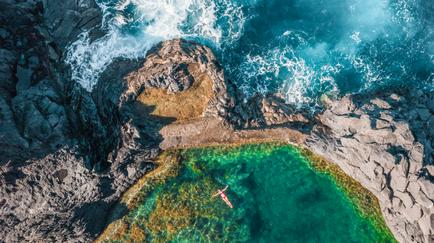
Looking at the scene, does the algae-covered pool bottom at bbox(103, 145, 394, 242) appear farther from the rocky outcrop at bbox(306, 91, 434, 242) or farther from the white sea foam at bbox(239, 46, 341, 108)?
the white sea foam at bbox(239, 46, 341, 108)

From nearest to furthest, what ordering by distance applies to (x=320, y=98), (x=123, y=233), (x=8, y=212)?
(x=8, y=212)
(x=123, y=233)
(x=320, y=98)

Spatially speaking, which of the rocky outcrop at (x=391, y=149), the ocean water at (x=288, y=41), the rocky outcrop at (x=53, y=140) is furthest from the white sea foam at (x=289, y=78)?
the rocky outcrop at (x=53, y=140)

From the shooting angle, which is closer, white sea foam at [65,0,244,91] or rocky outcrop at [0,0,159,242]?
rocky outcrop at [0,0,159,242]

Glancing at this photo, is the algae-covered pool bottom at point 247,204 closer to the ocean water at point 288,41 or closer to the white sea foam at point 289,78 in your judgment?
the white sea foam at point 289,78

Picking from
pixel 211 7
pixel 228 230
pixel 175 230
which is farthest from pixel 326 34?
pixel 175 230

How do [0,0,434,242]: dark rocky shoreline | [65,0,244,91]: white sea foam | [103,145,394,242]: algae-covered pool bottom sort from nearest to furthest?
1. [0,0,434,242]: dark rocky shoreline
2. [103,145,394,242]: algae-covered pool bottom
3. [65,0,244,91]: white sea foam

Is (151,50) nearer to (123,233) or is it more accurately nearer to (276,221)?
(123,233)

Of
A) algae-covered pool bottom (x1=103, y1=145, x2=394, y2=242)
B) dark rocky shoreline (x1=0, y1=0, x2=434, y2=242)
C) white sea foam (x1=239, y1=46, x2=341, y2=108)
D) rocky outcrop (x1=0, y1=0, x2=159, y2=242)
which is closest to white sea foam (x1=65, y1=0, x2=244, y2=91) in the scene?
dark rocky shoreline (x1=0, y1=0, x2=434, y2=242)
